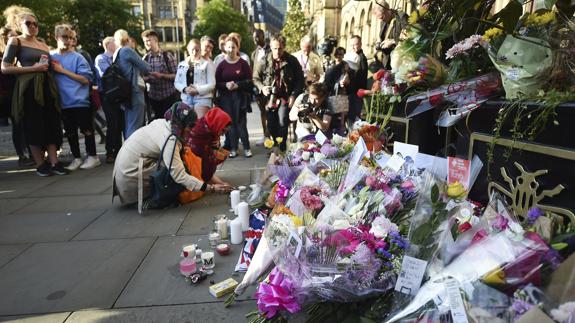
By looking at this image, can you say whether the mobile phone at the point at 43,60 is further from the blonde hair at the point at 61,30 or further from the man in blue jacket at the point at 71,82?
the blonde hair at the point at 61,30

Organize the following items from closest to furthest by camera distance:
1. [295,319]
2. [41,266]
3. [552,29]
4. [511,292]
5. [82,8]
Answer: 1. [511,292]
2. [295,319]
3. [552,29]
4. [41,266]
5. [82,8]

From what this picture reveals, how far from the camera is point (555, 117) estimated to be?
166 cm

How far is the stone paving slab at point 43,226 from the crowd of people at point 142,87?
185 cm

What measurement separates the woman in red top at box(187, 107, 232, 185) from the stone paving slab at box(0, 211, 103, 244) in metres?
1.22

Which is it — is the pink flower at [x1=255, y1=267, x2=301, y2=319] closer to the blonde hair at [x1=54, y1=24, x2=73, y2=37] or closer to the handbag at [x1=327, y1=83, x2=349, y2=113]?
the handbag at [x1=327, y1=83, x2=349, y2=113]

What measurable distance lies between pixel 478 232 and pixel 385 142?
2.12m

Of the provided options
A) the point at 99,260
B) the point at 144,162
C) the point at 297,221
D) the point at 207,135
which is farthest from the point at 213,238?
the point at 207,135

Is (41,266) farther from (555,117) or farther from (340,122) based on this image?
(340,122)

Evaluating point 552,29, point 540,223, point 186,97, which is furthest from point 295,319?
point 186,97

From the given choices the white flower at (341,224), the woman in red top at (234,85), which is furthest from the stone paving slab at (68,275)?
the woman in red top at (234,85)

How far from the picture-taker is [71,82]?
5281mm

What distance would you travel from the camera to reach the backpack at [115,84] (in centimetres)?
541

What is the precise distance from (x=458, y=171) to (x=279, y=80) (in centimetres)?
413

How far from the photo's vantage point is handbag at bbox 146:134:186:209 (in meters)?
3.56
